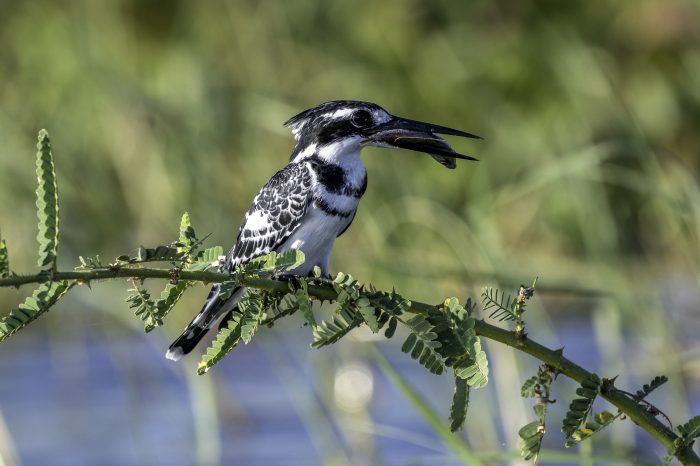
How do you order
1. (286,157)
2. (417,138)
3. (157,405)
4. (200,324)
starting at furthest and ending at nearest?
(286,157) < (157,405) < (200,324) < (417,138)

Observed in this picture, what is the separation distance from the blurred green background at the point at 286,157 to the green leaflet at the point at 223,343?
2544mm

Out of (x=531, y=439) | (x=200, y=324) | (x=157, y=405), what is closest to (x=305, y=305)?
(x=531, y=439)

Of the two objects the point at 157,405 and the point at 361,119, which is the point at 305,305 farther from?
the point at 157,405

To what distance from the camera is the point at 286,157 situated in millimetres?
7027

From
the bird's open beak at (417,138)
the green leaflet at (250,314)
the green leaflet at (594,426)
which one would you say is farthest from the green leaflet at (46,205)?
the bird's open beak at (417,138)

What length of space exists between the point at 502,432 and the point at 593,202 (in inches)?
66.5

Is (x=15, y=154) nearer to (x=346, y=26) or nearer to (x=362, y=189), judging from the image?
(x=346, y=26)

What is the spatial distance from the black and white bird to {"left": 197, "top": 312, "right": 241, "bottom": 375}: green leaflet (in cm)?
102

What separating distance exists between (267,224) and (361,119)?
399 millimetres

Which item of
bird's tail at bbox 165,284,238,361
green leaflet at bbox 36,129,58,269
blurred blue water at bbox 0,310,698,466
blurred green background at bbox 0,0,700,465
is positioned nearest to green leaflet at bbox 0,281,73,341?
green leaflet at bbox 36,129,58,269

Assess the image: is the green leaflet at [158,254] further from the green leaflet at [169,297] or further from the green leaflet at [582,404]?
the green leaflet at [582,404]

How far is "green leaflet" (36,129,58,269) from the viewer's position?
5.32 feet

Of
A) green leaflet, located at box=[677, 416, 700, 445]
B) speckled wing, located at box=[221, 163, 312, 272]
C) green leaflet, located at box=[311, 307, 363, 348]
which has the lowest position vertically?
green leaflet, located at box=[677, 416, 700, 445]

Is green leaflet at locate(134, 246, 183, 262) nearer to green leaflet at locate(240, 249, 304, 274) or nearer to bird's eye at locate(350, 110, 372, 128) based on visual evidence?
green leaflet at locate(240, 249, 304, 274)
